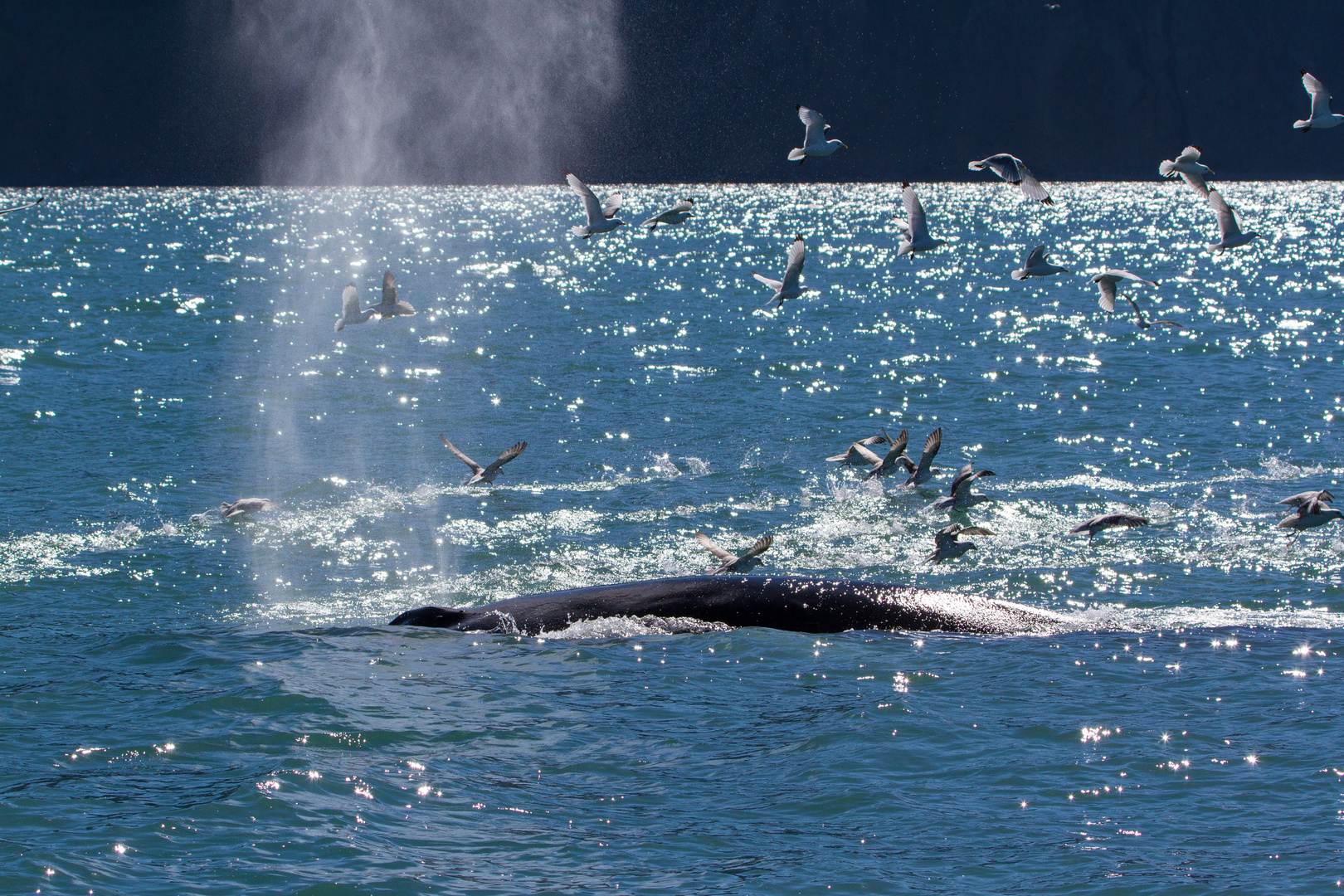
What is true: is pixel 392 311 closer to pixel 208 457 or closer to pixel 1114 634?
pixel 208 457

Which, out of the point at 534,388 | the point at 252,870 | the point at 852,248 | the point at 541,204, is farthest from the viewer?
the point at 541,204

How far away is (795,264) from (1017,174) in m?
3.25

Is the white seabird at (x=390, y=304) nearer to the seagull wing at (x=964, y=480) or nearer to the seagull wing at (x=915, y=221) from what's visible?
the seagull wing at (x=915, y=221)

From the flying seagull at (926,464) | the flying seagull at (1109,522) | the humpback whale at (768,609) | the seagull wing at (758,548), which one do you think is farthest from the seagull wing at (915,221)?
the humpback whale at (768,609)

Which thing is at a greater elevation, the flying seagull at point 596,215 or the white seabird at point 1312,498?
the flying seagull at point 596,215

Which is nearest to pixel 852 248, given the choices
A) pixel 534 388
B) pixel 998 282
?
pixel 998 282

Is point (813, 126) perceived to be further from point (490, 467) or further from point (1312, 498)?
point (1312, 498)

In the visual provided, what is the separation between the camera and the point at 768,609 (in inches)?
464

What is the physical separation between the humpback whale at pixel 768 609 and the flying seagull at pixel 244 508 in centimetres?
685

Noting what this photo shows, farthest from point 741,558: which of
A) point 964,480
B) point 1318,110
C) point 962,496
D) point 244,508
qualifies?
point 1318,110

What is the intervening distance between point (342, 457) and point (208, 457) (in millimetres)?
2190

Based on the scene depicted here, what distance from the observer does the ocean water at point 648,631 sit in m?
8.18

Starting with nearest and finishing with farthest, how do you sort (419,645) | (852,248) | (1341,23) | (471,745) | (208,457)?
(471,745) → (419,645) → (208,457) → (852,248) → (1341,23)

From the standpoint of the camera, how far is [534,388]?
31.7m
